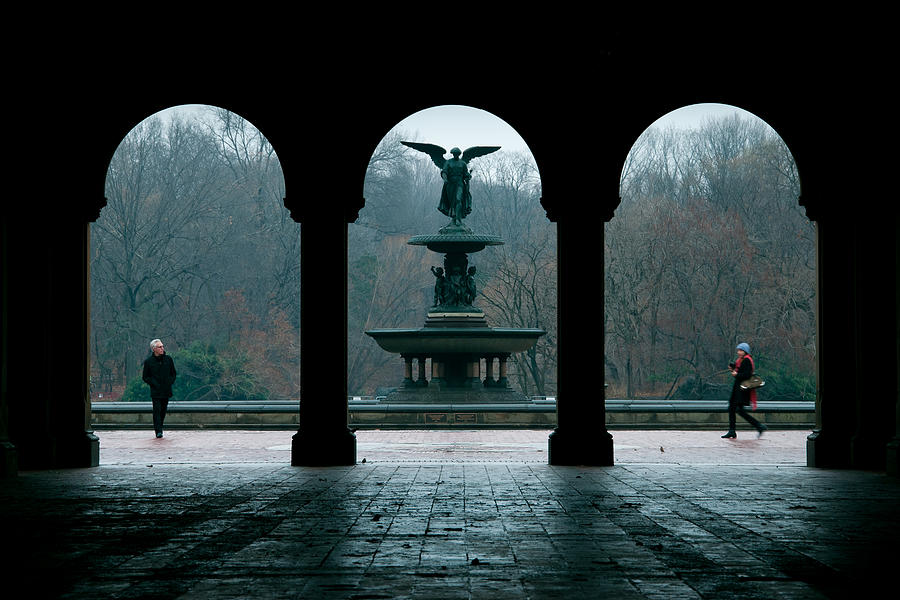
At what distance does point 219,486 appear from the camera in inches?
402

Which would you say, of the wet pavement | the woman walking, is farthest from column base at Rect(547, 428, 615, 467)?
the woman walking

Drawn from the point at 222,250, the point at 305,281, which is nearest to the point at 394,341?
the point at 305,281

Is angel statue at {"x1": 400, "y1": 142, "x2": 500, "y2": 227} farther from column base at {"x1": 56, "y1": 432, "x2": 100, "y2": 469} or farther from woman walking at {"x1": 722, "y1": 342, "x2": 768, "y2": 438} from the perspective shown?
column base at {"x1": 56, "y1": 432, "x2": 100, "y2": 469}

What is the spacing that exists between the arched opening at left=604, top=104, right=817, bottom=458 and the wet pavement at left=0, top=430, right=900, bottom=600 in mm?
25328

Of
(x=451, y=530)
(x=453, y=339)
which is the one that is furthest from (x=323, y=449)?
(x=453, y=339)

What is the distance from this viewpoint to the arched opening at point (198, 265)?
4075 cm

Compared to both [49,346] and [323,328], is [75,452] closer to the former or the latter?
[49,346]

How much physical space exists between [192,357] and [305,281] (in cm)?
2577

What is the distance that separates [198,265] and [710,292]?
19.1 m

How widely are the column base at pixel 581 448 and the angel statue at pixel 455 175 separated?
1154cm

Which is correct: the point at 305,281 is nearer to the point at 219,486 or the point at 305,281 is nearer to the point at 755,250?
the point at 219,486

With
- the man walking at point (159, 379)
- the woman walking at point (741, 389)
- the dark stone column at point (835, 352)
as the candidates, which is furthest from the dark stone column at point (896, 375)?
the man walking at point (159, 379)

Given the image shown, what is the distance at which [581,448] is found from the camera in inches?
497

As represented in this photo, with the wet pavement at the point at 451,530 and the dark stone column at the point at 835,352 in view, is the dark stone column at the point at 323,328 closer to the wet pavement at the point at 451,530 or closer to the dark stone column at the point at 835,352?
the wet pavement at the point at 451,530
